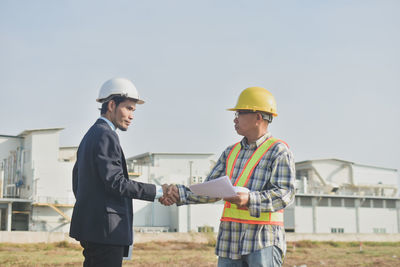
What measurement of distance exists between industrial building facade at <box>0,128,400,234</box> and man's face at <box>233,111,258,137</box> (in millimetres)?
30338

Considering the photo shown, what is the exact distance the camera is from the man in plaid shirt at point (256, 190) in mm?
3961

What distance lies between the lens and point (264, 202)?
3.95m

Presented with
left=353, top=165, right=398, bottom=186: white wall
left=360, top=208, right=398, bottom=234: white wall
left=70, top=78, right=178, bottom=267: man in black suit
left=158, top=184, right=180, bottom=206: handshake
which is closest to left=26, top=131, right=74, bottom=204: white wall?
left=360, top=208, right=398, bottom=234: white wall

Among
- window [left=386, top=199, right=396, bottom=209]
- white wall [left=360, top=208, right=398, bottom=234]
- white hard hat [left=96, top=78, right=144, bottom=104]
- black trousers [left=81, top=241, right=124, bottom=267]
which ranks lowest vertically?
white wall [left=360, top=208, right=398, bottom=234]

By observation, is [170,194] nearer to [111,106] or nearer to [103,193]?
[103,193]

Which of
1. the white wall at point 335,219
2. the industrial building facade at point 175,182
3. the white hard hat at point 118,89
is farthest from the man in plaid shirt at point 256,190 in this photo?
the white wall at point 335,219

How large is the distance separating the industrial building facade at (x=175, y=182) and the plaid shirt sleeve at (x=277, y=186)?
100ft

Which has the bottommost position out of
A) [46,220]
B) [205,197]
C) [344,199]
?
[46,220]

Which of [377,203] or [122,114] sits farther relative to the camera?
[377,203]

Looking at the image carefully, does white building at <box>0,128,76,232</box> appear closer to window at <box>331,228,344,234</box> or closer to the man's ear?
window at <box>331,228,344,234</box>

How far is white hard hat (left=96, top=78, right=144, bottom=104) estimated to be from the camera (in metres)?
4.42

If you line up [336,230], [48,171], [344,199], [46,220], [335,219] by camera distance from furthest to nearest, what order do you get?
Result: [344,199] < [335,219] < [336,230] < [48,171] < [46,220]

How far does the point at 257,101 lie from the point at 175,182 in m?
38.1

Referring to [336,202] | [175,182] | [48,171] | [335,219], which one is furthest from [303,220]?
[48,171]
